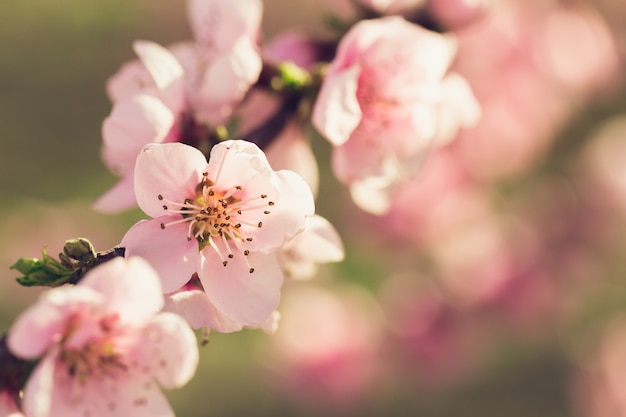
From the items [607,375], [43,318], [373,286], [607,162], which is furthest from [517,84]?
[43,318]

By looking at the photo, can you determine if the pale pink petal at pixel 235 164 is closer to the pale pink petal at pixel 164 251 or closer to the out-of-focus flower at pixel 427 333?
the pale pink petal at pixel 164 251

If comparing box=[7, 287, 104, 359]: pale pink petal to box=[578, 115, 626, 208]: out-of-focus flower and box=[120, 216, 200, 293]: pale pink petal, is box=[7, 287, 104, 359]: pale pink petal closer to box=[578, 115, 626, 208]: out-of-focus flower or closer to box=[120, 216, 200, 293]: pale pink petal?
box=[120, 216, 200, 293]: pale pink petal

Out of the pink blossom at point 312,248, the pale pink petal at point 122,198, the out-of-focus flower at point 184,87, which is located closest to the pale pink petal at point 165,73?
the out-of-focus flower at point 184,87

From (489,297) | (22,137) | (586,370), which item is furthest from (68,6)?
(586,370)

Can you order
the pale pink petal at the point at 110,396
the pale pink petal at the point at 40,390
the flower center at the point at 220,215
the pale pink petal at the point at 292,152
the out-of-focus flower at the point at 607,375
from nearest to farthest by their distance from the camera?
the pale pink petal at the point at 40,390 → the pale pink petal at the point at 110,396 → the flower center at the point at 220,215 → the pale pink petal at the point at 292,152 → the out-of-focus flower at the point at 607,375

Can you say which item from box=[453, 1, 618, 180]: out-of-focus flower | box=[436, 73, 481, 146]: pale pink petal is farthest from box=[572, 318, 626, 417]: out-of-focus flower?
box=[436, 73, 481, 146]: pale pink petal

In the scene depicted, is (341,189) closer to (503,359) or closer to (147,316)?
(503,359)
